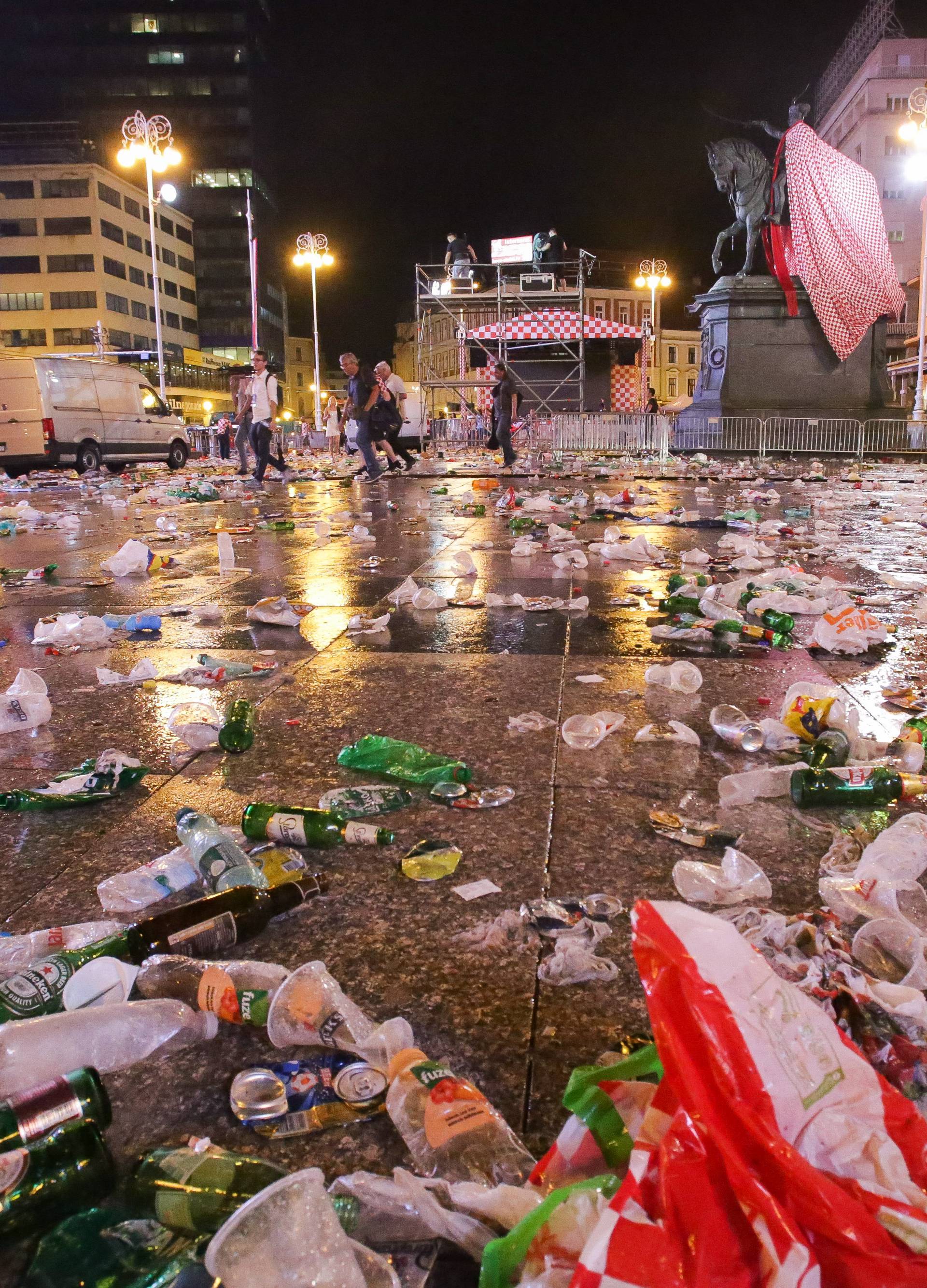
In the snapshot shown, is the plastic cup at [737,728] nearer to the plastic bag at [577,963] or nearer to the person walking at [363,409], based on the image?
the plastic bag at [577,963]

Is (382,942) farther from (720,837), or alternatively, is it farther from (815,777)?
(815,777)

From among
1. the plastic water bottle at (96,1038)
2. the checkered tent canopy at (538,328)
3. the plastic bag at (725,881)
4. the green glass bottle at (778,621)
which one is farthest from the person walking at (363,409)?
the plastic water bottle at (96,1038)

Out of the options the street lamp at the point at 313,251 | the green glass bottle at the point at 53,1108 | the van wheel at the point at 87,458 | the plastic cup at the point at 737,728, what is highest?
the street lamp at the point at 313,251

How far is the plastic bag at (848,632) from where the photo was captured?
3906 mm

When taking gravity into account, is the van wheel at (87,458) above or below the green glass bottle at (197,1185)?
above

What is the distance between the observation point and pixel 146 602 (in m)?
5.32

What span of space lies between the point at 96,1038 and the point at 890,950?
1.41 meters

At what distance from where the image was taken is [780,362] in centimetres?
2050

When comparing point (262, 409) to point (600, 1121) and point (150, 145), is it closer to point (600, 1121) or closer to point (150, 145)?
point (600, 1121)

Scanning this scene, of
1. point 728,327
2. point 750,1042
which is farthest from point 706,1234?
point 728,327

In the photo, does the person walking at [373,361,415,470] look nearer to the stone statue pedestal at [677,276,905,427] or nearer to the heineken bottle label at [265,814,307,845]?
the stone statue pedestal at [677,276,905,427]

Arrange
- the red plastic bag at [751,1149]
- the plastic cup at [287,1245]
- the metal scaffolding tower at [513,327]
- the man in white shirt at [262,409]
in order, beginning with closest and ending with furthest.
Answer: the red plastic bag at [751,1149] < the plastic cup at [287,1245] < the man in white shirt at [262,409] < the metal scaffolding tower at [513,327]

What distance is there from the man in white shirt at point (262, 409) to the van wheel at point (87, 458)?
583 cm

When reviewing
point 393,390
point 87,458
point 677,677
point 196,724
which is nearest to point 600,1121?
point 196,724
